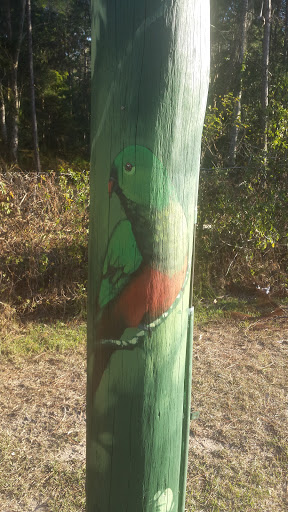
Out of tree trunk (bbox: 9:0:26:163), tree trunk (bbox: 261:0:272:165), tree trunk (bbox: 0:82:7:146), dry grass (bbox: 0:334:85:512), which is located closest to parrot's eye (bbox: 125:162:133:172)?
dry grass (bbox: 0:334:85:512)

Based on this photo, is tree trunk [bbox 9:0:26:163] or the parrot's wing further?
tree trunk [bbox 9:0:26:163]

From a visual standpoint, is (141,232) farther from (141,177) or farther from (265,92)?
(265,92)

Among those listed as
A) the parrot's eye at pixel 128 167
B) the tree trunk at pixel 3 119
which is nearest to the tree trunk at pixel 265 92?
the parrot's eye at pixel 128 167

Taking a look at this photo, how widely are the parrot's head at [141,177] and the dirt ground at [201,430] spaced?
7.43ft

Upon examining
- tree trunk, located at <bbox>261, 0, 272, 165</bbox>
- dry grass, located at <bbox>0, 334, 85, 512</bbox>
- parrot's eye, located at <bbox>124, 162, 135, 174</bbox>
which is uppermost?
tree trunk, located at <bbox>261, 0, 272, 165</bbox>

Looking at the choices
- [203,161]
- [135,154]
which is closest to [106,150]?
[135,154]

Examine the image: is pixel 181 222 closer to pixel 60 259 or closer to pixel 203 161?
pixel 60 259

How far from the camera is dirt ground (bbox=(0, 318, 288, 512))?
2865 mm

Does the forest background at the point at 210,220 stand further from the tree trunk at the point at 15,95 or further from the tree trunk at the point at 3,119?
the tree trunk at the point at 3,119

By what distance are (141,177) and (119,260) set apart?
0.27 meters

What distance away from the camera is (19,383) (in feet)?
14.3

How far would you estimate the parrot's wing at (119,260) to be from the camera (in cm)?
137

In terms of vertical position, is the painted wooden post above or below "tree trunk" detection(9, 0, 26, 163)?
below

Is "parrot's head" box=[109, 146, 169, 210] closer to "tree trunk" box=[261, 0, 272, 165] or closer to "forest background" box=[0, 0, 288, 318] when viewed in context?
"forest background" box=[0, 0, 288, 318]
